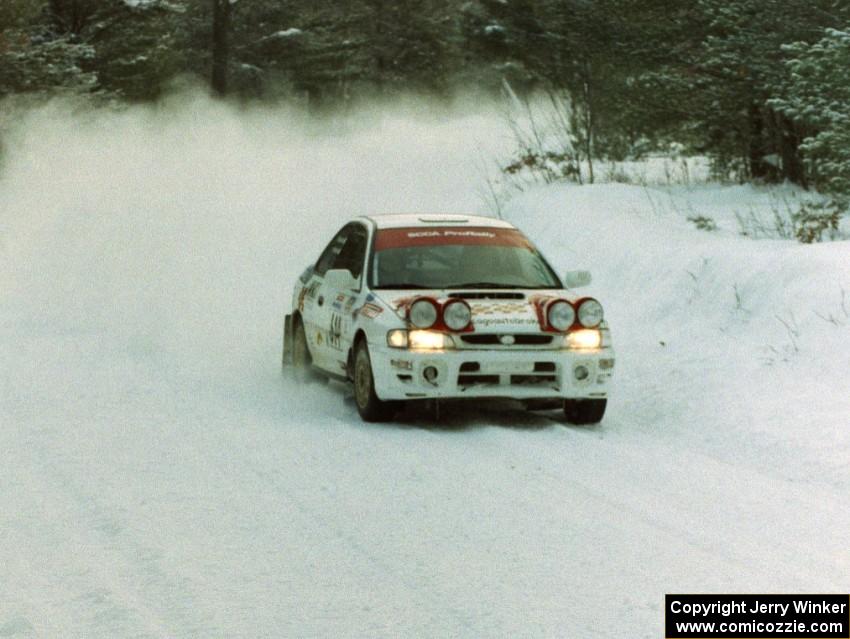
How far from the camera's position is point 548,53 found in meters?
32.1

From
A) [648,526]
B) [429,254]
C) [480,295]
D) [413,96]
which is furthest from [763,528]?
[413,96]

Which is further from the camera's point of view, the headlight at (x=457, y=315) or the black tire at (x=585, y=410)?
the black tire at (x=585, y=410)

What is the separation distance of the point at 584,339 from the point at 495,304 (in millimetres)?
694

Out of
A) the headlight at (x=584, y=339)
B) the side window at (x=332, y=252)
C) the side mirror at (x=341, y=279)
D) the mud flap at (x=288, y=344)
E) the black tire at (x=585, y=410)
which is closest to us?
the headlight at (x=584, y=339)

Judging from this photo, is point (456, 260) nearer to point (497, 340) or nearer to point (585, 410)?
point (497, 340)

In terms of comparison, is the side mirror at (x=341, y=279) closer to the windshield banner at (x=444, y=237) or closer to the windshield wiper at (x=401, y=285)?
the windshield wiper at (x=401, y=285)

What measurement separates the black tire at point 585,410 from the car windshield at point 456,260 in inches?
40.0

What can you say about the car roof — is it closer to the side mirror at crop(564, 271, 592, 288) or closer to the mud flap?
the side mirror at crop(564, 271, 592, 288)

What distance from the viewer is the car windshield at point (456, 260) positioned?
1181cm

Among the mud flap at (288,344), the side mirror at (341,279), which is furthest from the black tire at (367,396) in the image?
the mud flap at (288,344)

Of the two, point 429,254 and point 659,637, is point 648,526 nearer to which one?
point 659,637

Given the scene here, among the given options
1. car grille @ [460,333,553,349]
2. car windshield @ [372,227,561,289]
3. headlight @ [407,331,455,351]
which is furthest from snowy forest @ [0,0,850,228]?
headlight @ [407,331,455,351]

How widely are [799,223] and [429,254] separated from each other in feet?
26.6

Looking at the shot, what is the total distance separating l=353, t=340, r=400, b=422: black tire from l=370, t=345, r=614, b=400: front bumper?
0.11 metres
